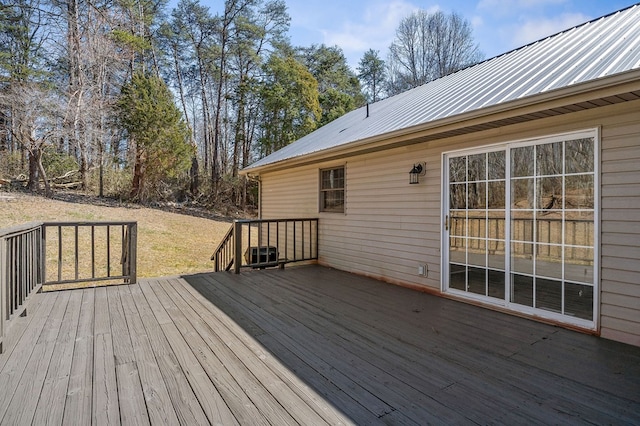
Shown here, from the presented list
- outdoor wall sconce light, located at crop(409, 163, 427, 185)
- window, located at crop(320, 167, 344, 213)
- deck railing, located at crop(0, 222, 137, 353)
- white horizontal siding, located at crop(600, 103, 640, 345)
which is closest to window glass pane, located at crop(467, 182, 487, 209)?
outdoor wall sconce light, located at crop(409, 163, 427, 185)

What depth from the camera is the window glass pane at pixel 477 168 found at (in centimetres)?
389

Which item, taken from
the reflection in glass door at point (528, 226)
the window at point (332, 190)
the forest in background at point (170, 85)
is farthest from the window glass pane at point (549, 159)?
the forest in background at point (170, 85)

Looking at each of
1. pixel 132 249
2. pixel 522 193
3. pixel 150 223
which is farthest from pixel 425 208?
pixel 150 223

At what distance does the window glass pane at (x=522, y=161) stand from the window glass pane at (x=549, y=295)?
42.9 inches

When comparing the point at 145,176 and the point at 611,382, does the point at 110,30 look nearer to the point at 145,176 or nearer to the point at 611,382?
the point at 145,176

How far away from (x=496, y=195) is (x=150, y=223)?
1169 centimetres

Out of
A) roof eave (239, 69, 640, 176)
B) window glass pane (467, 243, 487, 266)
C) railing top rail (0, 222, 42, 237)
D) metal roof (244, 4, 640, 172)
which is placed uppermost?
metal roof (244, 4, 640, 172)

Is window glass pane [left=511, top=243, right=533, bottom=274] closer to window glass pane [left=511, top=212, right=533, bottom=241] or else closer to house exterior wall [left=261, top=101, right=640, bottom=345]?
window glass pane [left=511, top=212, right=533, bottom=241]

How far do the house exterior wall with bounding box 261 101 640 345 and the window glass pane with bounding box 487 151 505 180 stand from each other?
15 cm

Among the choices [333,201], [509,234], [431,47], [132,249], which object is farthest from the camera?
[431,47]

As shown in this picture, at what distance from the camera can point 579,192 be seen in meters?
3.13

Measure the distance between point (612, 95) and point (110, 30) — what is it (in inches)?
699

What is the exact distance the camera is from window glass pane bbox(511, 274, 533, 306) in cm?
347

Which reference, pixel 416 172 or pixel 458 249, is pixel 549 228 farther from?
pixel 416 172
